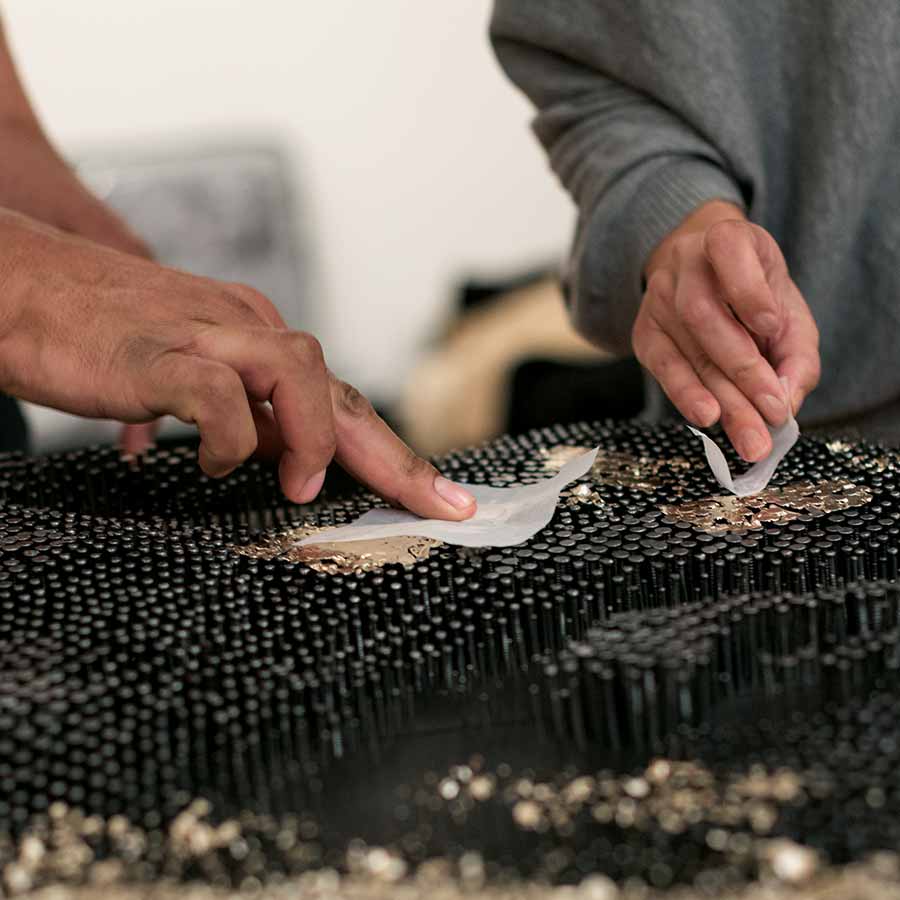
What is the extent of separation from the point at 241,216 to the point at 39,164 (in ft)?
7.06

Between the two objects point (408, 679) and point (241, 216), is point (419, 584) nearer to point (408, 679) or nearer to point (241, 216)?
point (408, 679)

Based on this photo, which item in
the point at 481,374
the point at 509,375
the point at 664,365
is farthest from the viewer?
the point at 481,374

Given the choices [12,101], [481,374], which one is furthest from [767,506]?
[481,374]

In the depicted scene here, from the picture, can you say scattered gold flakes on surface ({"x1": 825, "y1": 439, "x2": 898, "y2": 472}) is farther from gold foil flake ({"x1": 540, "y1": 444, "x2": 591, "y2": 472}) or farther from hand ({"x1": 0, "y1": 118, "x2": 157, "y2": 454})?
hand ({"x1": 0, "y1": 118, "x2": 157, "y2": 454})

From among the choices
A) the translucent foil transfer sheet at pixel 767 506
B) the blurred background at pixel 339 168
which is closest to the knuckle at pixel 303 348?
the translucent foil transfer sheet at pixel 767 506

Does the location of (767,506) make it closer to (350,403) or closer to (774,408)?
(774,408)

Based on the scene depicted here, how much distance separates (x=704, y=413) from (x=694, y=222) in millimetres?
228

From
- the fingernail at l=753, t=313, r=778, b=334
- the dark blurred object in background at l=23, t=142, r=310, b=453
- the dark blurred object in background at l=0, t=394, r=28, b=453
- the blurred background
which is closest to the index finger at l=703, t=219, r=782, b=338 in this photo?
the fingernail at l=753, t=313, r=778, b=334

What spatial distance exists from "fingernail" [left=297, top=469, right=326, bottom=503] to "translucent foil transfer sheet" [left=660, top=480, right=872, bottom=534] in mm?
220

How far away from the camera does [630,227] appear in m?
1.03

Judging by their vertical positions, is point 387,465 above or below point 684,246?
below

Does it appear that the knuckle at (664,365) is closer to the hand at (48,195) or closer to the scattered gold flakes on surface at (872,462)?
the scattered gold flakes on surface at (872,462)

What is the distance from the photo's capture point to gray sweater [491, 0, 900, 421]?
0.97 metres

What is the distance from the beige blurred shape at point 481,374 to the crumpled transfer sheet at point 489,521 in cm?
173
